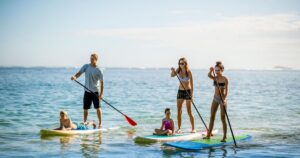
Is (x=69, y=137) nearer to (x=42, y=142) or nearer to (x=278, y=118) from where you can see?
(x=42, y=142)

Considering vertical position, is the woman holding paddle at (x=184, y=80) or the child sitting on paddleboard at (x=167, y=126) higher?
the woman holding paddle at (x=184, y=80)

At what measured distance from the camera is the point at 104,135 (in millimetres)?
11836

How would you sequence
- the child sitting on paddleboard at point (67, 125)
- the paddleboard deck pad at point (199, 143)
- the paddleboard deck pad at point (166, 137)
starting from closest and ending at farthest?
the paddleboard deck pad at point (199, 143)
the paddleboard deck pad at point (166, 137)
the child sitting on paddleboard at point (67, 125)

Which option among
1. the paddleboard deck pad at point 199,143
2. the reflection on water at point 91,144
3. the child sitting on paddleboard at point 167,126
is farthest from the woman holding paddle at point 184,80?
the reflection on water at point 91,144

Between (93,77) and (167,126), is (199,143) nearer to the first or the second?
(167,126)

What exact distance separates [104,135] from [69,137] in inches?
41.7

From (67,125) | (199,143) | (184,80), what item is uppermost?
(184,80)

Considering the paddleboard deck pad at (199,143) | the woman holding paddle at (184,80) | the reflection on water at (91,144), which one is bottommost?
the reflection on water at (91,144)

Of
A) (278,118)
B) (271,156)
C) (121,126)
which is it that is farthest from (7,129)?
(278,118)

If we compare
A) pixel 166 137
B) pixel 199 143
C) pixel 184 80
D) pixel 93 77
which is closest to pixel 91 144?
pixel 166 137

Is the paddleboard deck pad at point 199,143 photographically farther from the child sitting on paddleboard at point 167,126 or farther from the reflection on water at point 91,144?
the reflection on water at point 91,144

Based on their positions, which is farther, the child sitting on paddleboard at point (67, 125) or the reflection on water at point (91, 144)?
the child sitting on paddleboard at point (67, 125)

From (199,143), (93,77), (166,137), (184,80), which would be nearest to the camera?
(199,143)

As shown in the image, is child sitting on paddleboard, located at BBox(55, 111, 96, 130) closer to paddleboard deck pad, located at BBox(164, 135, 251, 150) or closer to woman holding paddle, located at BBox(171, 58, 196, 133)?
woman holding paddle, located at BBox(171, 58, 196, 133)
